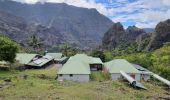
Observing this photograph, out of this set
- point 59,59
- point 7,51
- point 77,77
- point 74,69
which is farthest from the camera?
point 59,59

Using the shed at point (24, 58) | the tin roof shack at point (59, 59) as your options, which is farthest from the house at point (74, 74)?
the tin roof shack at point (59, 59)

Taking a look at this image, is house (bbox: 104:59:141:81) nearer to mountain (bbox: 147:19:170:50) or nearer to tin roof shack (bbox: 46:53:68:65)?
tin roof shack (bbox: 46:53:68:65)

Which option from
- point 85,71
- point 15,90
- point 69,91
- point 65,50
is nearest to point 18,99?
point 15,90

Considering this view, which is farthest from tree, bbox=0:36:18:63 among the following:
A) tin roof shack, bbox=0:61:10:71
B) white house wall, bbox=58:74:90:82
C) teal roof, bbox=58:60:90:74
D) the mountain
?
the mountain

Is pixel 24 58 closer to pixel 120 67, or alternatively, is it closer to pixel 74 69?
pixel 74 69

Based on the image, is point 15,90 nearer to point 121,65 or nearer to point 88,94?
point 88,94

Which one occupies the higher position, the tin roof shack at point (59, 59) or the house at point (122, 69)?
the tin roof shack at point (59, 59)

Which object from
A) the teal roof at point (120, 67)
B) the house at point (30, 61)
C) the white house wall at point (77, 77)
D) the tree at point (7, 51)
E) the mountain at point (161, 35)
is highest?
the mountain at point (161, 35)

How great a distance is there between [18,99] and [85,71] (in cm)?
2631

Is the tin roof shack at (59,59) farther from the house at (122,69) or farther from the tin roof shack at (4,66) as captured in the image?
the house at (122,69)

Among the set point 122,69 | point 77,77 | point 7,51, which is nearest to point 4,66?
point 7,51

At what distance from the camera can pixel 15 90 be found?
37.9 meters

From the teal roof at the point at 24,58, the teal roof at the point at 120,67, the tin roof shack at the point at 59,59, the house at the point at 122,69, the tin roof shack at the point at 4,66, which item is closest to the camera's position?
the house at the point at 122,69

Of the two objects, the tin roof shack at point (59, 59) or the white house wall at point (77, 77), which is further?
the tin roof shack at point (59, 59)
